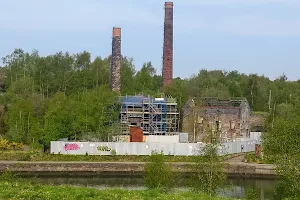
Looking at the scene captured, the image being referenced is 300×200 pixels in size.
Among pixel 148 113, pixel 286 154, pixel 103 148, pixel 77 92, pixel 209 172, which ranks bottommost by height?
pixel 209 172

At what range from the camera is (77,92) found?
253 feet

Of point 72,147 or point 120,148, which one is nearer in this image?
point 72,147

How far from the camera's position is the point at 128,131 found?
59.8 meters

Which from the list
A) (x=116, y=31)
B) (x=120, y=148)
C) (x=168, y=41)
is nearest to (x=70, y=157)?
(x=120, y=148)

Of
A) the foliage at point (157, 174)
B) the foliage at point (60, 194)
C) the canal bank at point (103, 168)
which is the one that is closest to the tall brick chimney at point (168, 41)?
the canal bank at point (103, 168)

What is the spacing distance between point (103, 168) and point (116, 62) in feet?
78.1

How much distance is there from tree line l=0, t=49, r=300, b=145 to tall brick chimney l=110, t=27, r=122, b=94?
1363 mm

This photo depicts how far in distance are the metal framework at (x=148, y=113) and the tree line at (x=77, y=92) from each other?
1.69m

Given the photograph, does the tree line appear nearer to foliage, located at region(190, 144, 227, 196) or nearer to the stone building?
the stone building

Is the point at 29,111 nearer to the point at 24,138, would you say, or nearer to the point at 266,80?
the point at 24,138

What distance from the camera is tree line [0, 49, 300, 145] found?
2253 inches


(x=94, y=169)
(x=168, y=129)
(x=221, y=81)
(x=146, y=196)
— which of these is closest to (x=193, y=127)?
(x=168, y=129)

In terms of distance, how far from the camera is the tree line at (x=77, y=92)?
5722 centimetres

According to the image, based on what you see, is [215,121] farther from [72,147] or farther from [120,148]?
[72,147]
